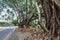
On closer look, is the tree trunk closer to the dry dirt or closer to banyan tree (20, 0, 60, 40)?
banyan tree (20, 0, 60, 40)

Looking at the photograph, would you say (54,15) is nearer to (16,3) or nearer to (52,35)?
(52,35)

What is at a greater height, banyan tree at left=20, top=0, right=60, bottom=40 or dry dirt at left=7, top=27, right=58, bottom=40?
banyan tree at left=20, top=0, right=60, bottom=40

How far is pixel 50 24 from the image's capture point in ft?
14.5

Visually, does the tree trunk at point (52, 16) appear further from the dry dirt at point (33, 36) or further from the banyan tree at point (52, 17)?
the dry dirt at point (33, 36)

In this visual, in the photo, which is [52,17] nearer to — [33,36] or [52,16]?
[52,16]

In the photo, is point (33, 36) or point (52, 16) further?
point (33, 36)

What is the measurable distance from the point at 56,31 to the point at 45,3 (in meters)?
0.74

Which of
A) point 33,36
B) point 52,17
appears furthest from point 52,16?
point 33,36

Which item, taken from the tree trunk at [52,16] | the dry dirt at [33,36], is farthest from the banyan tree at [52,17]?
the dry dirt at [33,36]

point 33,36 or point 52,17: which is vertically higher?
point 52,17

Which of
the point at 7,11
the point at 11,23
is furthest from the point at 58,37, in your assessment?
the point at 11,23

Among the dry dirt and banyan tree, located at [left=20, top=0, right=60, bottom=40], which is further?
the dry dirt

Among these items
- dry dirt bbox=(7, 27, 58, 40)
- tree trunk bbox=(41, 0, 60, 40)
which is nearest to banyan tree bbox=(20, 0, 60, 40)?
tree trunk bbox=(41, 0, 60, 40)

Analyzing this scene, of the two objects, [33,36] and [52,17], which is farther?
[33,36]
